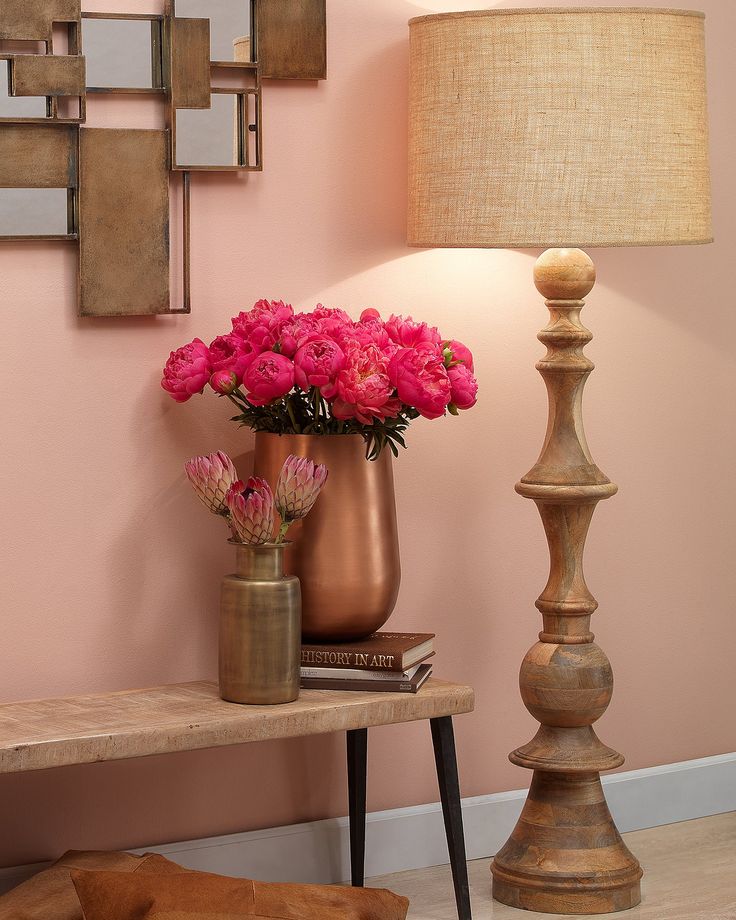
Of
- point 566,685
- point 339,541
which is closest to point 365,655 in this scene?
point 339,541

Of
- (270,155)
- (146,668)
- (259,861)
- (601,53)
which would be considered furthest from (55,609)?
(601,53)

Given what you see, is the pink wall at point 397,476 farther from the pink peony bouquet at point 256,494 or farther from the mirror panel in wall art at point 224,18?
the pink peony bouquet at point 256,494

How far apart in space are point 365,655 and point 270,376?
0.44m

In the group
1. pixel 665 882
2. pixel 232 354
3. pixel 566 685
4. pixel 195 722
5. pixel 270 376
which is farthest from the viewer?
pixel 665 882

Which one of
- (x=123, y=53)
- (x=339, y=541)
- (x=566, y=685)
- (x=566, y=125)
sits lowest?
(x=566, y=685)

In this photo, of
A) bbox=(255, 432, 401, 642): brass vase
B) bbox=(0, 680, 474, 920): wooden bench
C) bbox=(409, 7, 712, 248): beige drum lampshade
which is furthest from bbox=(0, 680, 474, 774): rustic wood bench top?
bbox=(409, 7, 712, 248): beige drum lampshade

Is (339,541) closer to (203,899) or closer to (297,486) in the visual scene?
(297,486)

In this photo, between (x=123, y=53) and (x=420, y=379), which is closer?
(x=420, y=379)

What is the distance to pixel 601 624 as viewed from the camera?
2.64 metres

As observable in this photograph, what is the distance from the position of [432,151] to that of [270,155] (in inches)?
11.7

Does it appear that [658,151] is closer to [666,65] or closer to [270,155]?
[666,65]

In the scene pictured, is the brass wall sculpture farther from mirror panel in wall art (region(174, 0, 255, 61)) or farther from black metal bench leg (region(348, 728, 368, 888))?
black metal bench leg (region(348, 728, 368, 888))

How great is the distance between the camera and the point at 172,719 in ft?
6.15

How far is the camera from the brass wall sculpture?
2029 mm
